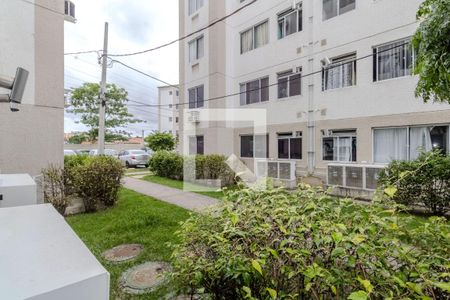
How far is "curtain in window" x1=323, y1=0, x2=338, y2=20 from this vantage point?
380 inches

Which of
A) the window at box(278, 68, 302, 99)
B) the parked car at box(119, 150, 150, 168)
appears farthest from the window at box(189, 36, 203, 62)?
the parked car at box(119, 150, 150, 168)

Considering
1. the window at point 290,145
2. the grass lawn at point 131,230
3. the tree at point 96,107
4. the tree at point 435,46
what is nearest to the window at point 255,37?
the window at point 290,145

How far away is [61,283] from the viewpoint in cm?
105

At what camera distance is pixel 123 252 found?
431cm

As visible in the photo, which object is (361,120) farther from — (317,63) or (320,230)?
(320,230)

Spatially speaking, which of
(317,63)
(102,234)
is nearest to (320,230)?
(102,234)

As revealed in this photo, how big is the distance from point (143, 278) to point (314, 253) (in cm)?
276

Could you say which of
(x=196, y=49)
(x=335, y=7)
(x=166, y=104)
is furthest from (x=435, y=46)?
(x=166, y=104)

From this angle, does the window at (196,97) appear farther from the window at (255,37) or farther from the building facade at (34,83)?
the building facade at (34,83)

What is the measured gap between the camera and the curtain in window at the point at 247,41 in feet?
42.9

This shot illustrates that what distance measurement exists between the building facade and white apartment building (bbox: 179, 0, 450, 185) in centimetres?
746

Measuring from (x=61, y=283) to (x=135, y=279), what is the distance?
A: 9.08ft

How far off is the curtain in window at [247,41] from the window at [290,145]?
207 inches

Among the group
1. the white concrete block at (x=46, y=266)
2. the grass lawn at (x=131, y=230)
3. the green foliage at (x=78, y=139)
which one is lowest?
the grass lawn at (x=131, y=230)
